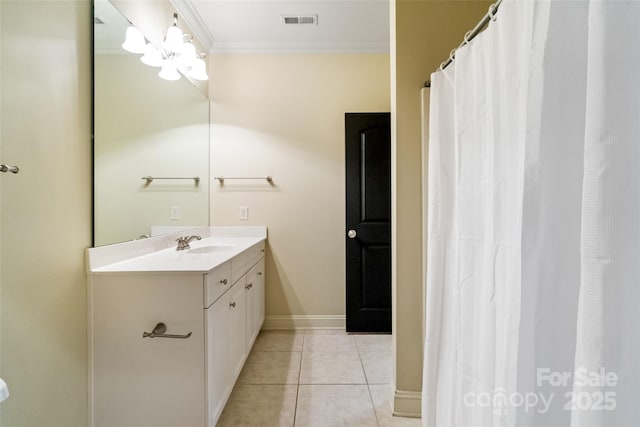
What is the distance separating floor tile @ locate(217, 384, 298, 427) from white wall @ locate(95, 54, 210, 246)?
113 cm

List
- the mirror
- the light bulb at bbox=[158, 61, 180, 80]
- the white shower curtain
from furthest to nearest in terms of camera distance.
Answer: the light bulb at bbox=[158, 61, 180, 80] → the mirror → the white shower curtain

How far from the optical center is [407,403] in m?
1.49

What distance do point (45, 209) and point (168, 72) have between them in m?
1.21

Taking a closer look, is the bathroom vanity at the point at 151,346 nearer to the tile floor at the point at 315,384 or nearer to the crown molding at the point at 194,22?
the tile floor at the point at 315,384

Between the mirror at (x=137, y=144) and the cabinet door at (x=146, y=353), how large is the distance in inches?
13.9

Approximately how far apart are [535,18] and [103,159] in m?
1.75

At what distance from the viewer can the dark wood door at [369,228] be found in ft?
8.25

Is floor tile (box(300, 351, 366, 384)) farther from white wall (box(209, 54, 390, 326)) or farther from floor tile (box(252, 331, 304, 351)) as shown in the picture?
white wall (box(209, 54, 390, 326))

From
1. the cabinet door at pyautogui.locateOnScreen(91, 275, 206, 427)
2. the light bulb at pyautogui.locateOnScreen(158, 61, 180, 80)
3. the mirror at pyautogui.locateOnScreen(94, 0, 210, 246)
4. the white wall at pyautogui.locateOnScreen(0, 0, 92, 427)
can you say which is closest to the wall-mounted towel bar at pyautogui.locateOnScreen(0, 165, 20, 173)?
the white wall at pyautogui.locateOnScreen(0, 0, 92, 427)

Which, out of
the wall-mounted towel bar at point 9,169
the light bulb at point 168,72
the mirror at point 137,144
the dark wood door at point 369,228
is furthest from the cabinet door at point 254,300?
the light bulb at point 168,72

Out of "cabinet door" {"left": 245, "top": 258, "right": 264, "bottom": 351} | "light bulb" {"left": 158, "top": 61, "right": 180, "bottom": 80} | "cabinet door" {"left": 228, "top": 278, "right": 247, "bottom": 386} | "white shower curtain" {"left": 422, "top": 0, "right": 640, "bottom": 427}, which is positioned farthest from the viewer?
"cabinet door" {"left": 245, "top": 258, "right": 264, "bottom": 351}

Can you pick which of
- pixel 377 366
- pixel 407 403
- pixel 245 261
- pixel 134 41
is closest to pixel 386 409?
pixel 407 403

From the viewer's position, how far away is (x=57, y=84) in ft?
3.64

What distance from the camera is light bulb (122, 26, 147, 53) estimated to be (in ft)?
4.78
